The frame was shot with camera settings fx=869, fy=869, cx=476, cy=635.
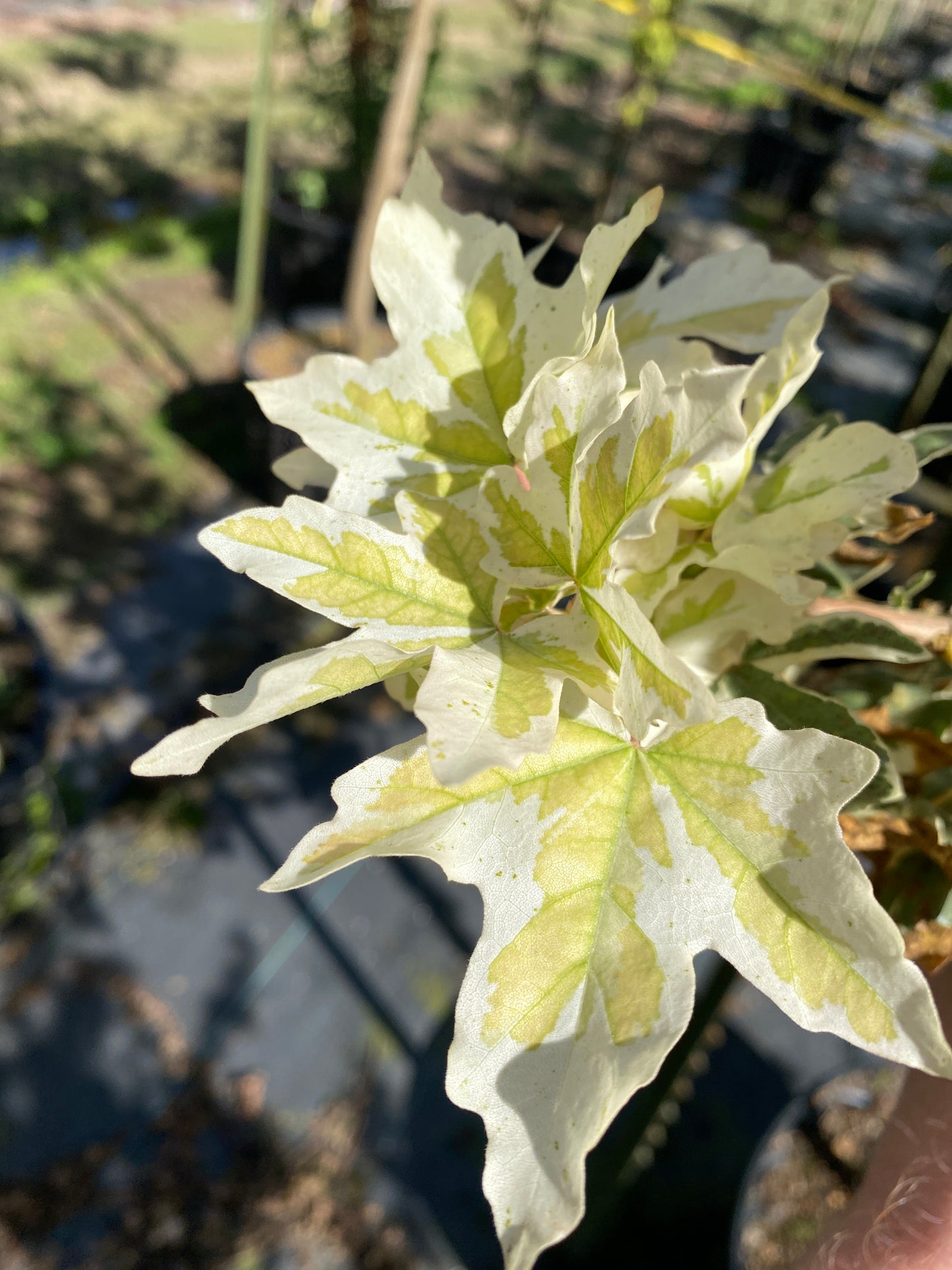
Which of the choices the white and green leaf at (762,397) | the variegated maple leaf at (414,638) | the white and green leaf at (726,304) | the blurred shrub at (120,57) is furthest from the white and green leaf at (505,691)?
the blurred shrub at (120,57)

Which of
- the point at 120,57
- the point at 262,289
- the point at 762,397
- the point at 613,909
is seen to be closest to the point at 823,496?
the point at 762,397

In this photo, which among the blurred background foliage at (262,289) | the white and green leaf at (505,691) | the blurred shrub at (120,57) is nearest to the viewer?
the white and green leaf at (505,691)

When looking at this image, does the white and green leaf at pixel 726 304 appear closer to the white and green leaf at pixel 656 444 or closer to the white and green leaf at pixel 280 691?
the white and green leaf at pixel 656 444

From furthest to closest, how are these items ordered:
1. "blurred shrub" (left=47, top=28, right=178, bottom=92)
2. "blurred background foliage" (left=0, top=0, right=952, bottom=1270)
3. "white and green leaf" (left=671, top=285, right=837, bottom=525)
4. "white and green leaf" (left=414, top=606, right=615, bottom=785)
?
"blurred shrub" (left=47, top=28, right=178, bottom=92) < "blurred background foliage" (left=0, top=0, right=952, bottom=1270) < "white and green leaf" (left=671, top=285, right=837, bottom=525) < "white and green leaf" (left=414, top=606, right=615, bottom=785)

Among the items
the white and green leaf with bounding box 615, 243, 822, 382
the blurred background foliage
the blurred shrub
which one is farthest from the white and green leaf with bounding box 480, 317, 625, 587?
the blurred shrub

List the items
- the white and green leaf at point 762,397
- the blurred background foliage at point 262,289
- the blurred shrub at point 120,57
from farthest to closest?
the blurred shrub at point 120,57, the blurred background foliage at point 262,289, the white and green leaf at point 762,397

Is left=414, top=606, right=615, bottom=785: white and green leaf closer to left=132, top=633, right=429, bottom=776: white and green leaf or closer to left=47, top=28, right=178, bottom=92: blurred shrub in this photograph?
left=132, top=633, right=429, bottom=776: white and green leaf

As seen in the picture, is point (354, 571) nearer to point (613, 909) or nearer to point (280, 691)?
point (280, 691)

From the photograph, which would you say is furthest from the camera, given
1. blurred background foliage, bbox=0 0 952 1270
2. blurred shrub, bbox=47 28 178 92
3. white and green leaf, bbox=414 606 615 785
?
blurred shrub, bbox=47 28 178 92

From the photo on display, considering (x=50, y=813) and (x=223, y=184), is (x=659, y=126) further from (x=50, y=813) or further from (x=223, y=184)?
(x=50, y=813)
